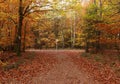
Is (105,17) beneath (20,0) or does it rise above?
beneath

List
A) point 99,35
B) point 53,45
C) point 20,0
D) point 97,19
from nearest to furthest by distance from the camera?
point 20,0
point 97,19
point 99,35
point 53,45

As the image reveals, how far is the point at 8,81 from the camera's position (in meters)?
11.1

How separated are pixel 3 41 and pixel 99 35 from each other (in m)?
12.8

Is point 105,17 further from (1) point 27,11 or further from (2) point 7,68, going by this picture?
(2) point 7,68

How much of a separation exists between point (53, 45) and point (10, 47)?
29.1 meters

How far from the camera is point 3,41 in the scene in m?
24.9

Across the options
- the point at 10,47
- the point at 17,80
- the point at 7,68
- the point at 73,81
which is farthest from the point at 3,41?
the point at 73,81

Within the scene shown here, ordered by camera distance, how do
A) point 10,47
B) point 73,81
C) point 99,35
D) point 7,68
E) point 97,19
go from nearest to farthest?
point 73,81, point 7,68, point 97,19, point 99,35, point 10,47

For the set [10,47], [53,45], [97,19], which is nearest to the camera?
[97,19]

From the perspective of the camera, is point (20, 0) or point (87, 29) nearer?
point (20, 0)

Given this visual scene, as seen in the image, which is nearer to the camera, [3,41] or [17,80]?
[17,80]

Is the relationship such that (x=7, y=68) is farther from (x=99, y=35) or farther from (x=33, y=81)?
(x=99, y=35)

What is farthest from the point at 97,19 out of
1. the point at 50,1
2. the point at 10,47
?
the point at 10,47

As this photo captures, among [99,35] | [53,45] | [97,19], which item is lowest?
[53,45]
